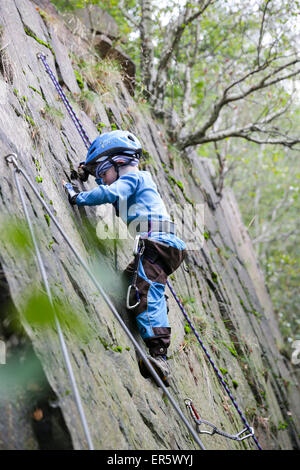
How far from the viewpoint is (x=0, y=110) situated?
348 centimetres

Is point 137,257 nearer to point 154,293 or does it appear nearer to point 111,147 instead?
point 154,293

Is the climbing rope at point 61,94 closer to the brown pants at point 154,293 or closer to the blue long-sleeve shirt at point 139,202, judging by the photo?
the blue long-sleeve shirt at point 139,202

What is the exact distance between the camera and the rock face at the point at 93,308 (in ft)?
7.79

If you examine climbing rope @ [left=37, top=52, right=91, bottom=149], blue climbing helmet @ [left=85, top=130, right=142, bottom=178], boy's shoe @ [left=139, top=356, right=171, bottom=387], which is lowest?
boy's shoe @ [left=139, top=356, right=171, bottom=387]

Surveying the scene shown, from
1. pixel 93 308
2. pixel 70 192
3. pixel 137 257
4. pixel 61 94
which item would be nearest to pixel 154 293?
pixel 137 257

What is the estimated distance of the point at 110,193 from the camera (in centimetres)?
384

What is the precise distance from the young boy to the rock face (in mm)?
183

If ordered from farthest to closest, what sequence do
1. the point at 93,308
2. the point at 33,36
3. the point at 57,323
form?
the point at 33,36 < the point at 93,308 < the point at 57,323

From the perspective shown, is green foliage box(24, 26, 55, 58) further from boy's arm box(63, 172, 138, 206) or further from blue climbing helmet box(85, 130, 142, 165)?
boy's arm box(63, 172, 138, 206)

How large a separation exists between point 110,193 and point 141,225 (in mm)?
519

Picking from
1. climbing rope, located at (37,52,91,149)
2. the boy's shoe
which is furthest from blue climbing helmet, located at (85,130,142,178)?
the boy's shoe

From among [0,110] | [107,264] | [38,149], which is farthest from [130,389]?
[0,110]

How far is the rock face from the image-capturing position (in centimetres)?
238

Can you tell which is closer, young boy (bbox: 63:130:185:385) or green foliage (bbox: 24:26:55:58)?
young boy (bbox: 63:130:185:385)
